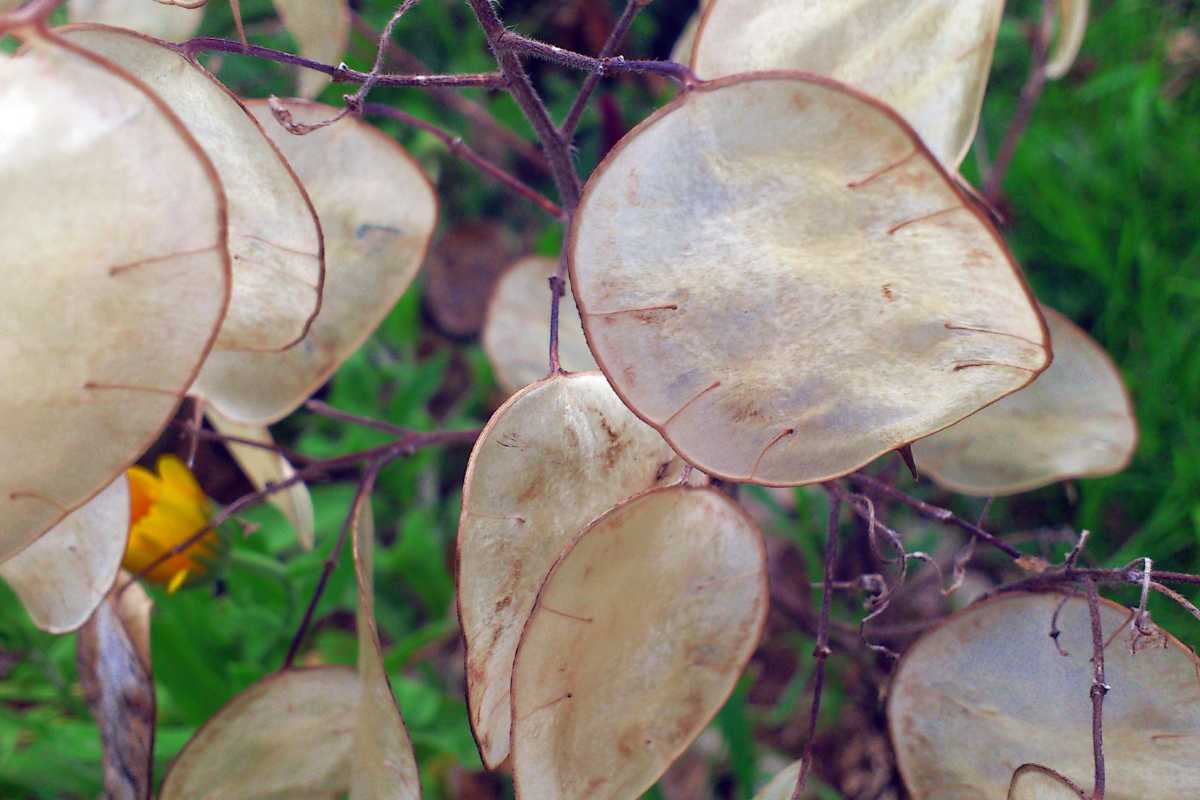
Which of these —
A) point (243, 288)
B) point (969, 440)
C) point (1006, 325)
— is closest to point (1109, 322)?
point (969, 440)

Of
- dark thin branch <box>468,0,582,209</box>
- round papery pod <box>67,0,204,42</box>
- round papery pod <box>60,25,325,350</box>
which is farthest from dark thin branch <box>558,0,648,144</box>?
round papery pod <box>67,0,204,42</box>

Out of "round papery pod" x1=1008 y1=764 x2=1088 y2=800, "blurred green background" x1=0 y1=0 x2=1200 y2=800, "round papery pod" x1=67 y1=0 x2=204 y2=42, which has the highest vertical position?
"round papery pod" x1=67 y1=0 x2=204 y2=42

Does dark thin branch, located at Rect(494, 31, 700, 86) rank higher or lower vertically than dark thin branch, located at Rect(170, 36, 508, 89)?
higher

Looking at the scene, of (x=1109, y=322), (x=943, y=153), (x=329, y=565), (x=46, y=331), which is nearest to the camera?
(x=46, y=331)

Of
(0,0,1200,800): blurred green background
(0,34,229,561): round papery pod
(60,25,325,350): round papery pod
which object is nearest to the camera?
(0,34,229,561): round papery pod

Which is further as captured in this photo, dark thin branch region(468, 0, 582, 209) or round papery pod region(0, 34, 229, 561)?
dark thin branch region(468, 0, 582, 209)

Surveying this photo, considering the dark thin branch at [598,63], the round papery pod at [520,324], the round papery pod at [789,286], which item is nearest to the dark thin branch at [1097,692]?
the round papery pod at [789,286]

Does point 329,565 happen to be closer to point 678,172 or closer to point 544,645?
point 544,645

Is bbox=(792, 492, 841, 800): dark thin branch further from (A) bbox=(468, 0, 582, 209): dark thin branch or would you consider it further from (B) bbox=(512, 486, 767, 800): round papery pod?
(A) bbox=(468, 0, 582, 209): dark thin branch
